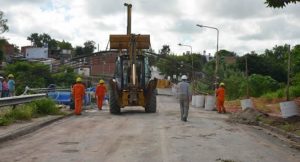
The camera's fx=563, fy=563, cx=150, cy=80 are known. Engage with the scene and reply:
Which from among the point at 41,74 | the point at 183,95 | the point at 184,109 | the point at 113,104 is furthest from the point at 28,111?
the point at 41,74

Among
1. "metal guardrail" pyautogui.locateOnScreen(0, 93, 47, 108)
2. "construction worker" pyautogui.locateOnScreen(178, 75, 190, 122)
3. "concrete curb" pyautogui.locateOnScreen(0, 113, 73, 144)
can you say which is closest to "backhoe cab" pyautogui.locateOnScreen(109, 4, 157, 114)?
"metal guardrail" pyautogui.locateOnScreen(0, 93, 47, 108)

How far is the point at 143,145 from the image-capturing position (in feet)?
43.3

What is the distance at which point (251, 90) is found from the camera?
50906mm

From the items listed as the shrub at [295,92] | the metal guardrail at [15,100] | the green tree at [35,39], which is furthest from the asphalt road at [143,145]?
the green tree at [35,39]

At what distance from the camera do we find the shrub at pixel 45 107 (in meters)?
22.8

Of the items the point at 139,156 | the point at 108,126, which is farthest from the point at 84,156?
the point at 108,126

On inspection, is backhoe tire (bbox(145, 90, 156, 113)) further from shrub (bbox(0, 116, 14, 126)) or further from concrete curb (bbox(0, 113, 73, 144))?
shrub (bbox(0, 116, 14, 126))

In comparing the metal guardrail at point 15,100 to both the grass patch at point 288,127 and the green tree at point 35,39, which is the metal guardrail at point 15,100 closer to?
the grass patch at point 288,127

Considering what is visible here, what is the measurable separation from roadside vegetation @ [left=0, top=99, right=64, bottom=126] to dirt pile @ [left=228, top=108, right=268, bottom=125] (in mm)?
7458

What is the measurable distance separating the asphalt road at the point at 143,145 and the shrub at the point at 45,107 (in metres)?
4.64

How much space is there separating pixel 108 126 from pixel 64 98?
13.1m

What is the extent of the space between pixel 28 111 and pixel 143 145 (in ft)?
27.1

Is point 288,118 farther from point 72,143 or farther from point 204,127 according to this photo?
point 72,143

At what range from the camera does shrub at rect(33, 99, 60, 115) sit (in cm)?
2283
